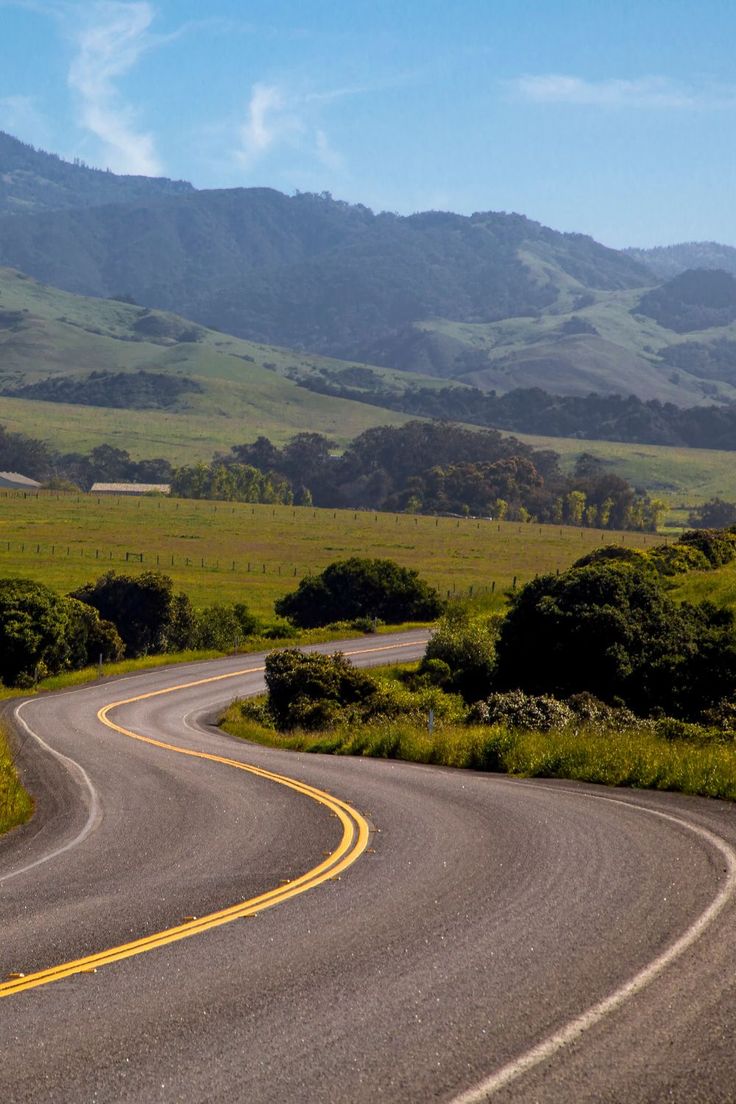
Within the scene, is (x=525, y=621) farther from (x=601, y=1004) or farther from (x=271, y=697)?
(x=601, y=1004)

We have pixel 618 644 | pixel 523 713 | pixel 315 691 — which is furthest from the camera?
pixel 315 691

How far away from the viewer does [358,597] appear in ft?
249

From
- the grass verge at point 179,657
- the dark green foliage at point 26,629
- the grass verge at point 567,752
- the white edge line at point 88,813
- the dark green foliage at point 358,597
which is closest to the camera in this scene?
the white edge line at point 88,813

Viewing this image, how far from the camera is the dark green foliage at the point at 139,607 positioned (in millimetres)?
67188

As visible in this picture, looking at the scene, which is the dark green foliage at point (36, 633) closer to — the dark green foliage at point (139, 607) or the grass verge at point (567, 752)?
the dark green foliage at point (139, 607)

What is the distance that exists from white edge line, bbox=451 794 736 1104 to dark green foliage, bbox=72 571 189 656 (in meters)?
57.9

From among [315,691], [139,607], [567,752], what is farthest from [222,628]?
[567,752]

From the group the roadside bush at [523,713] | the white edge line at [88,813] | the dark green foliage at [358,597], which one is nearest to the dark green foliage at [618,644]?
the roadside bush at [523,713]

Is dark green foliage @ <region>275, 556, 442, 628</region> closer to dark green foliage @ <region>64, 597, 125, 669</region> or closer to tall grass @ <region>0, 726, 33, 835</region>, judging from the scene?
dark green foliage @ <region>64, 597, 125, 669</region>

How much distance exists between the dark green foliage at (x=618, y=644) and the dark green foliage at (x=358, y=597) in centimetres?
3352

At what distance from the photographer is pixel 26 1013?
8.27 meters

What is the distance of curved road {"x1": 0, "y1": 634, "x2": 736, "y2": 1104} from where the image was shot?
7195 millimetres

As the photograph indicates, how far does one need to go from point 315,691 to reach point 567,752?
1809cm

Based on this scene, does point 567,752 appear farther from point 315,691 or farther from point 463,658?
point 463,658
